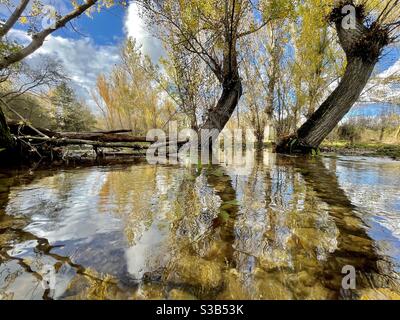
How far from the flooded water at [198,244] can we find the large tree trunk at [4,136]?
10.2 feet

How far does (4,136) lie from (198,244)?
17.7 feet

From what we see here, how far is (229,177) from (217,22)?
4746mm

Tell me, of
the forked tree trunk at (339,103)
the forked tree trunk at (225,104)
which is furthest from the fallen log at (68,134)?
the forked tree trunk at (339,103)

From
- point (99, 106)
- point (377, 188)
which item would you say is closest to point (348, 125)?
point (377, 188)

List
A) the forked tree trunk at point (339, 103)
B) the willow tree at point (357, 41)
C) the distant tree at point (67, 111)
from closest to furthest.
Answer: the willow tree at point (357, 41) < the forked tree trunk at point (339, 103) < the distant tree at point (67, 111)

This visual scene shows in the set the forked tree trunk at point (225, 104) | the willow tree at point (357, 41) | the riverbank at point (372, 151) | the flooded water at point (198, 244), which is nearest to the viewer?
the flooded water at point (198, 244)

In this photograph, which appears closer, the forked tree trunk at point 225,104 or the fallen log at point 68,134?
the fallen log at point 68,134

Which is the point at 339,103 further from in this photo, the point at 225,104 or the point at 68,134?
the point at 68,134

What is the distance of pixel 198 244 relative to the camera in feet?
4.27

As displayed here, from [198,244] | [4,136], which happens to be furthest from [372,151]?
[4,136]

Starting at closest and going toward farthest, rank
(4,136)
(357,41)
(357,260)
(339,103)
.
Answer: (357,260)
(4,136)
(357,41)
(339,103)

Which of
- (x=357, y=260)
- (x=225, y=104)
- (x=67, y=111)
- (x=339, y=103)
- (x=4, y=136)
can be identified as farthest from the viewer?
(x=67, y=111)

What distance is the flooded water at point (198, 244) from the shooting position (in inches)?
36.8

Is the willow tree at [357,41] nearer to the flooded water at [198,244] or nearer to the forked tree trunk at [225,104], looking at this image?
the forked tree trunk at [225,104]
